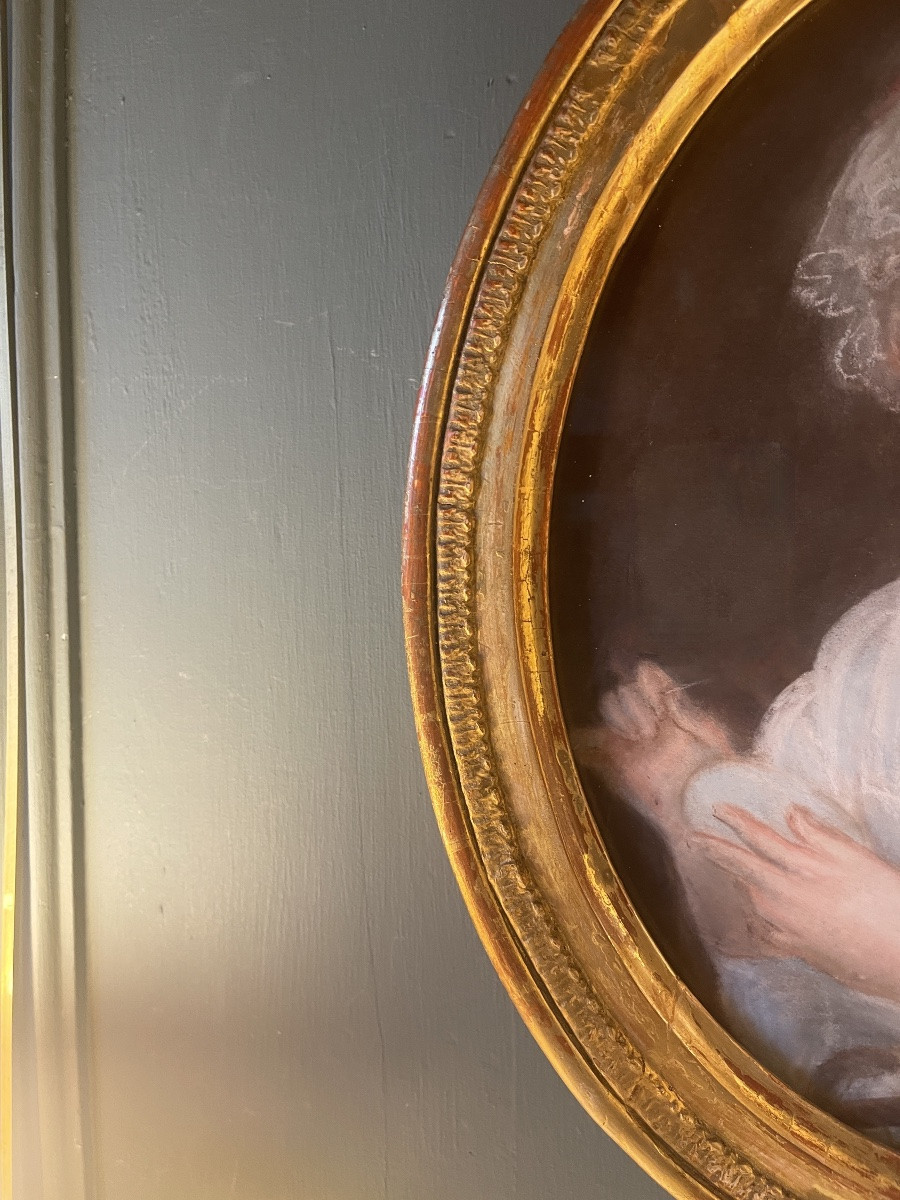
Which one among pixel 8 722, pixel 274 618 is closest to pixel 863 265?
pixel 274 618

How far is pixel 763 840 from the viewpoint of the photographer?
730 mm

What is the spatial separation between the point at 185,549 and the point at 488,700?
1.34ft

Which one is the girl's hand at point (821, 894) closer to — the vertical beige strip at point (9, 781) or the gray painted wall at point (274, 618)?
the gray painted wall at point (274, 618)

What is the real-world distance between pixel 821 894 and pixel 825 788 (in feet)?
0.28

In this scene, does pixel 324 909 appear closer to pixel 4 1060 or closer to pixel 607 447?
pixel 4 1060

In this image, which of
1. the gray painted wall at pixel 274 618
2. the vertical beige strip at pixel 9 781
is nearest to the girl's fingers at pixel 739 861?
the gray painted wall at pixel 274 618

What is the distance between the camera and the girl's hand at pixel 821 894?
27.6 inches

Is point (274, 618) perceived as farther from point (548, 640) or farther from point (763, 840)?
point (763, 840)

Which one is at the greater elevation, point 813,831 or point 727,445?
point 727,445

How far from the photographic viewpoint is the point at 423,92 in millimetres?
862

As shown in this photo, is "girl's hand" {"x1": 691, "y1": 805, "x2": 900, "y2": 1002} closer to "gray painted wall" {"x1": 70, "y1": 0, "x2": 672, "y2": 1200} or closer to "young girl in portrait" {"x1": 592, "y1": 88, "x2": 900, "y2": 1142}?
"young girl in portrait" {"x1": 592, "y1": 88, "x2": 900, "y2": 1142}

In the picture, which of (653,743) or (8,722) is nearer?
(653,743)

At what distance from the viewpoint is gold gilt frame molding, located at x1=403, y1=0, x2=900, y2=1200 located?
704 mm

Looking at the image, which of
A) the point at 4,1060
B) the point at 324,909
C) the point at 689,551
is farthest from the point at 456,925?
the point at 4,1060
